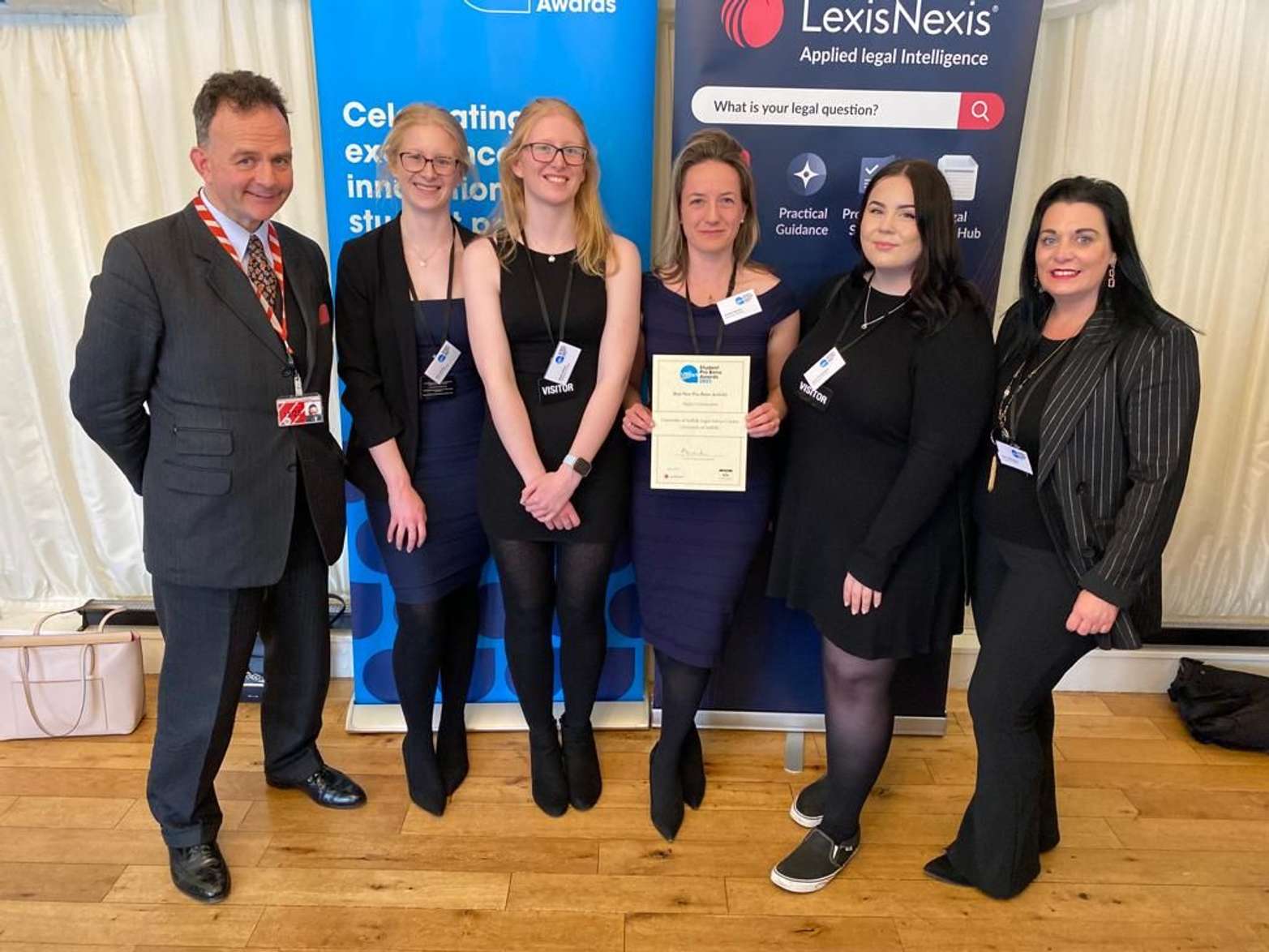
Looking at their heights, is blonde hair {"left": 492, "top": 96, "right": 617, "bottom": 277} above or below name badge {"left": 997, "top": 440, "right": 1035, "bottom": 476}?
above

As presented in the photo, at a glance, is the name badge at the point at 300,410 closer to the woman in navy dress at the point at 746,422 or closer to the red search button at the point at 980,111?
the woman in navy dress at the point at 746,422

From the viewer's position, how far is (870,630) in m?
2.08

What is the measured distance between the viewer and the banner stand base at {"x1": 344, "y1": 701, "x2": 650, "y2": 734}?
2.93 meters

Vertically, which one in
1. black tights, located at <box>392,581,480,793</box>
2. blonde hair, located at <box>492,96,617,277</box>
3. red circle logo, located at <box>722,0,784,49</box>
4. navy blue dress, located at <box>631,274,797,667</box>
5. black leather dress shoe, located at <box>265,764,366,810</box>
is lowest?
black leather dress shoe, located at <box>265,764,366,810</box>

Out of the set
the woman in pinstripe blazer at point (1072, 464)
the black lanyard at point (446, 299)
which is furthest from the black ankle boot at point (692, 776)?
the black lanyard at point (446, 299)

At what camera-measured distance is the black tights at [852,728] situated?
218cm

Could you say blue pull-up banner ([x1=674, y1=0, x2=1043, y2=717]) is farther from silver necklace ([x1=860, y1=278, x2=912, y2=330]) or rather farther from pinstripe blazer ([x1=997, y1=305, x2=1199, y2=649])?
pinstripe blazer ([x1=997, y1=305, x2=1199, y2=649])

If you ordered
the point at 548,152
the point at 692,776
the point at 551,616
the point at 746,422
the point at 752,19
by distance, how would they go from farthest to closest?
1. the point at 692,776
2. the point at 551,616
3. the point at 752,19
4. the point at 746,422
5. the point at 548,152

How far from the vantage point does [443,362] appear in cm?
225

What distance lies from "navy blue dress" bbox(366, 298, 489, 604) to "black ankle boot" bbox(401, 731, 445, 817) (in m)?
0.44

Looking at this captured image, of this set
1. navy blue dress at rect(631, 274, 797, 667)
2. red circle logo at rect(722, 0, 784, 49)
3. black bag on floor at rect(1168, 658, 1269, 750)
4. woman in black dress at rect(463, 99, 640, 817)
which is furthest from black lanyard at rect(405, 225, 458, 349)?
black bag on floor at rect(1168, 658, 1269, 750)

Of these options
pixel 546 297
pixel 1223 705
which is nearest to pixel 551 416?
pixel 546 297

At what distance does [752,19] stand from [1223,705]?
8.74 feet

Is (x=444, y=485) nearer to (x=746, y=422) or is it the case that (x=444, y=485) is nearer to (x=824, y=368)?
(x=746, y=422)
